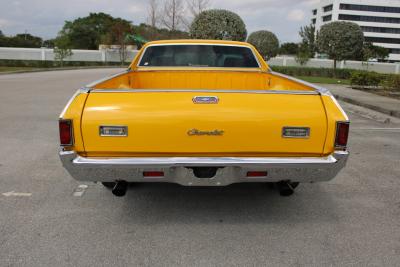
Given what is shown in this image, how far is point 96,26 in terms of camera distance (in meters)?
77.6

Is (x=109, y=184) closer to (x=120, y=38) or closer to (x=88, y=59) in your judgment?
(x=88, y=59)

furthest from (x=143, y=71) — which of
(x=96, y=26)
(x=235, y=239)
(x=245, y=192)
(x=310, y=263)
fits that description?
(x=96, y=26)

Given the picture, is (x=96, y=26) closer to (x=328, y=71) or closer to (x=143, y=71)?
(x=328, y=71)

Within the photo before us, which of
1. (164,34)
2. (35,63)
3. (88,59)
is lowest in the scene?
(35,63)

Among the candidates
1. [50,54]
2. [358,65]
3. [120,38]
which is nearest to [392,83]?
[358,65]

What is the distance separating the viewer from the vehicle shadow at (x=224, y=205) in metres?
3.79

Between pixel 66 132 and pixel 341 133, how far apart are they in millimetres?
2290

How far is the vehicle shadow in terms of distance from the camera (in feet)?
12.4

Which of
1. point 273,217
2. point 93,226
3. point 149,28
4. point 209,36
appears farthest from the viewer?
point 149,28

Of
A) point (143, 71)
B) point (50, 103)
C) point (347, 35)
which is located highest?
point (347, 35)

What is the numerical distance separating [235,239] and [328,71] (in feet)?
91.1

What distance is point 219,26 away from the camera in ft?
83.6

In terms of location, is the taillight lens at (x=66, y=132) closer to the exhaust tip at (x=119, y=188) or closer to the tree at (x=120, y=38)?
the exhaust tip at (x=119, y=188)

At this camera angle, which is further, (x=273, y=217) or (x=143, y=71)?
(x=143, y=71)
